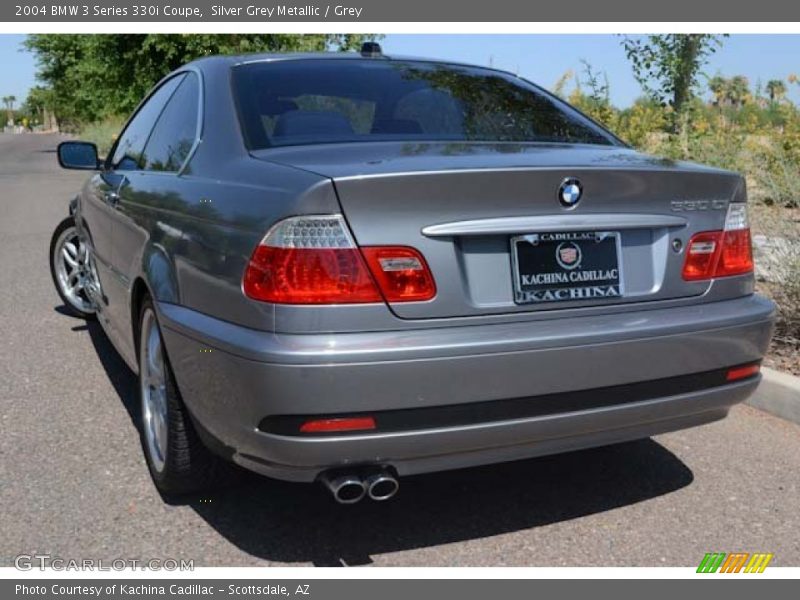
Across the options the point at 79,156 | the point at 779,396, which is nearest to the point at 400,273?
the point at 779,396

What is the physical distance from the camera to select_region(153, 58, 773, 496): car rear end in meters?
2.64

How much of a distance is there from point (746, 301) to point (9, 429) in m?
3.33

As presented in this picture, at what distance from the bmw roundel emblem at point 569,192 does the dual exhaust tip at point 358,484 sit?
3.31 ft

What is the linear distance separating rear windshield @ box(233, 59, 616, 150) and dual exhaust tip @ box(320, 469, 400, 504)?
1198 millimetres

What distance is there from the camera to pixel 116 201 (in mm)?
4375

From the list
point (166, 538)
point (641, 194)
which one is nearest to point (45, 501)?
point (166, 538)

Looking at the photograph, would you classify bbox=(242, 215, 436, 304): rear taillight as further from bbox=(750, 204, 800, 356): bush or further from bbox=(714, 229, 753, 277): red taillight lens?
bbox=(750, 204, 800, 356): bush

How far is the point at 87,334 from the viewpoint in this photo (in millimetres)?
6238

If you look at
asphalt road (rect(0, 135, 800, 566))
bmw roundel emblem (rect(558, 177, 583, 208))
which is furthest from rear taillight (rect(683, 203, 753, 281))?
asphalt road (rect(0, 135, 800, 566))

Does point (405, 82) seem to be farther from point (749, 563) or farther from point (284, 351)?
point (749, 563)

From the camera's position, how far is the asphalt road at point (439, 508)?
10.3ft

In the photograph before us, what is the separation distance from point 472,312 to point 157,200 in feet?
5.06
